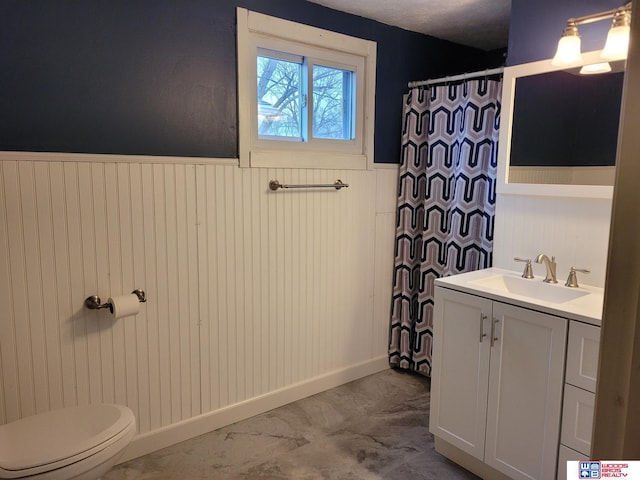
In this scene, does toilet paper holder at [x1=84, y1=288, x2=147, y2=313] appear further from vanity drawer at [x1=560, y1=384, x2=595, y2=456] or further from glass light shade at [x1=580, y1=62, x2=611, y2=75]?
glass light shade at [x1=580, y1=62, x2=611, y2=75]

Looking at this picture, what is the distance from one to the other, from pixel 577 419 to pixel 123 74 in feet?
7.47

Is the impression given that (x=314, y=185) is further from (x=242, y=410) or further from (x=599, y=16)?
(x=599, y=16)

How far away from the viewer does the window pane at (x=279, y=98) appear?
254cm

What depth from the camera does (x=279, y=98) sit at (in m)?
2.62

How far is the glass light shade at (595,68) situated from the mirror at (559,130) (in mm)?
17

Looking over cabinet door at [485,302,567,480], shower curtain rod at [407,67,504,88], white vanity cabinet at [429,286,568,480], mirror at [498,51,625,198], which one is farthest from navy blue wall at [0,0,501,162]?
cabinet door at [485,302,567,480]

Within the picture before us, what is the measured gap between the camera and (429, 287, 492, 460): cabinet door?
6.70ft

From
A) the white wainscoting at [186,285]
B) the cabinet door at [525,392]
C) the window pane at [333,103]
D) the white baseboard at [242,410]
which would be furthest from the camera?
the window pane at [333,103]

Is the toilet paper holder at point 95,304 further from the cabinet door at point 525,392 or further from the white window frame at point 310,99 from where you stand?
the cabinet door at point 525,392

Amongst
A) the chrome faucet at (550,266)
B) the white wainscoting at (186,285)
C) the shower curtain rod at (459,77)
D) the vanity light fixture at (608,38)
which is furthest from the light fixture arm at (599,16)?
the white wainscoting at (186,285)

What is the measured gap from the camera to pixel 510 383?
1938 millimetres

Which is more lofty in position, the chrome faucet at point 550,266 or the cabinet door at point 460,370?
the chrome faucet at point 550,266

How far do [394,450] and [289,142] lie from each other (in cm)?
170

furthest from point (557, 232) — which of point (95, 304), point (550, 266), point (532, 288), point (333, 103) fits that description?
point (95, 304)
